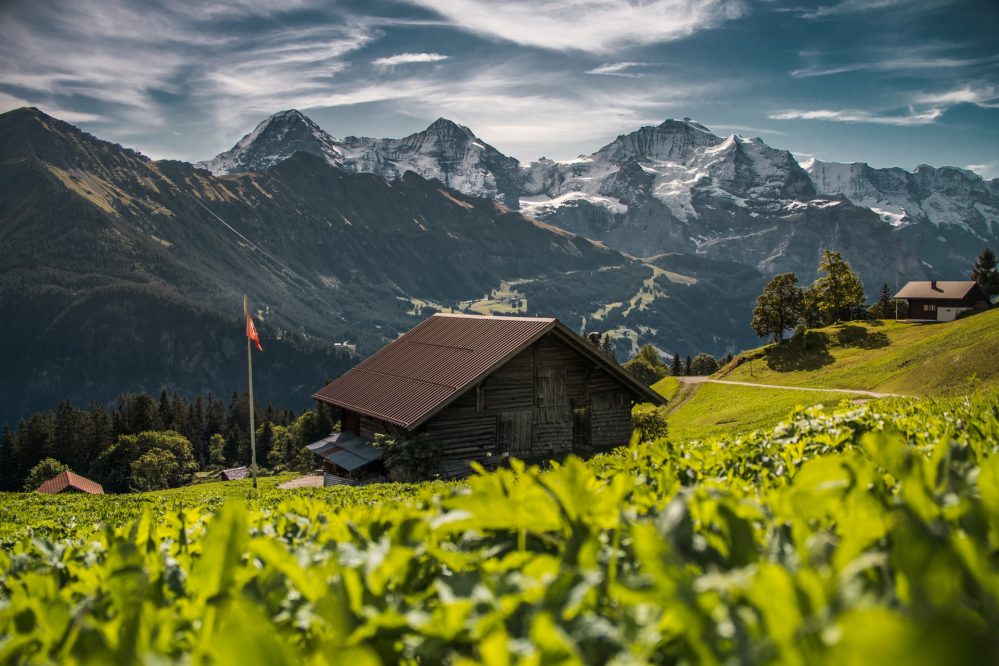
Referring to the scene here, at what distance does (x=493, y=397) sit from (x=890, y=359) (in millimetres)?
39275

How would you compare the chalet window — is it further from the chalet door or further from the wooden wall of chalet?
the chalet door

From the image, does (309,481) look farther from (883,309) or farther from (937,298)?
(883,309)

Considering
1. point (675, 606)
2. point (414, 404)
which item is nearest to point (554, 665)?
point (675, 606)

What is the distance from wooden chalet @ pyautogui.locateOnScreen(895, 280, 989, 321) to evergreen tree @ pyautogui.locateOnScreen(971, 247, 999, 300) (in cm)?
1688

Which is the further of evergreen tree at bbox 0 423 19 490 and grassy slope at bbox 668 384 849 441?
evergreen tree at bbox 0 423 19 490

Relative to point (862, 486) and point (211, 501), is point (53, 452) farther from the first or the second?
point (862, 486)

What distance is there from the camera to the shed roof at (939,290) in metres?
108

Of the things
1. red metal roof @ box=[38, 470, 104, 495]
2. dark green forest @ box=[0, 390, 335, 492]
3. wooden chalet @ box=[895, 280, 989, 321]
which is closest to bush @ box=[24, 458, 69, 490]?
dark green forest @ box=[0, 390, 335, 492]

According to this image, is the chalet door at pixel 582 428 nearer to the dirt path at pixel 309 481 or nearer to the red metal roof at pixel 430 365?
the red metal roof at pixel 430 365

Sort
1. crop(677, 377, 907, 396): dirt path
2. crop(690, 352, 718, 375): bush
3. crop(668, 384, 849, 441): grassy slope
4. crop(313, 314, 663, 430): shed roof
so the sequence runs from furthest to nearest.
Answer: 1. crop(690, 352, 718, 375): bush
2. crop(677, 377, 907, 396): dirt path
3. crop(668, 384, 849, 441): grassy slope
4. crop(313, 314, 663, 430): shed roof

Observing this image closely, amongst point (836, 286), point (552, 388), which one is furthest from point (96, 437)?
point (836, 286)

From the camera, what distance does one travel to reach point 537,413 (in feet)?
110

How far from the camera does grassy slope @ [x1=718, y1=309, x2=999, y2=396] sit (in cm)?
4238

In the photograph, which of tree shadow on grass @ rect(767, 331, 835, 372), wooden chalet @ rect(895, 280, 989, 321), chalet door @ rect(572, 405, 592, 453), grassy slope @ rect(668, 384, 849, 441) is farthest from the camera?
wooden chalet @ rect(895, 280, 989, 321)
